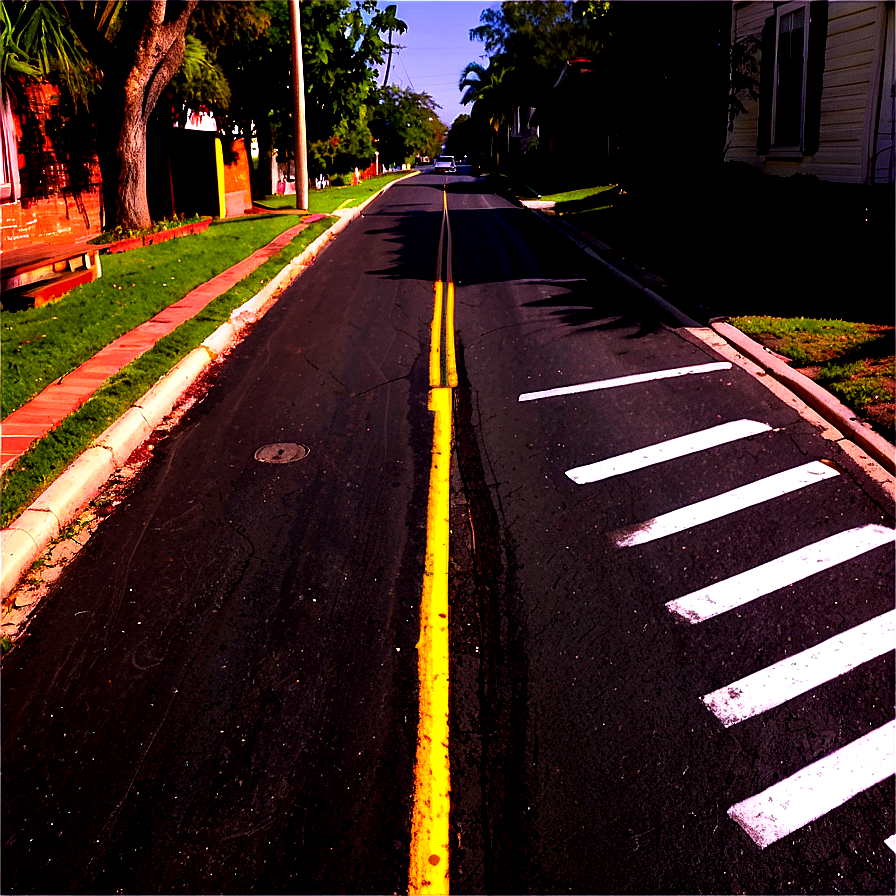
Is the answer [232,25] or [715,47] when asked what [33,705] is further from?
[232,25]

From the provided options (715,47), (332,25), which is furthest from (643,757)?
(332,25)

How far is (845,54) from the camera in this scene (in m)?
13.4

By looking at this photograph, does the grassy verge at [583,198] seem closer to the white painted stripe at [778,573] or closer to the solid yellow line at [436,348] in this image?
the solid yellow line at [436,348]

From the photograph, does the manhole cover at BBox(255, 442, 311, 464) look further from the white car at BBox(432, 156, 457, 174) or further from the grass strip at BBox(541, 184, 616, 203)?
the white car at BBox(432, 156, 457, 174)

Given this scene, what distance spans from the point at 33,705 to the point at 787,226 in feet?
41.1

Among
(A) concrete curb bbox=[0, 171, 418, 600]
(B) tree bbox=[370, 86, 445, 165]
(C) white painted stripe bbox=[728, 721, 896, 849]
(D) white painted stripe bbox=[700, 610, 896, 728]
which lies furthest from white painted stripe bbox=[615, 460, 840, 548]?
(B) tree bbox=[370, 86, 445, 165]

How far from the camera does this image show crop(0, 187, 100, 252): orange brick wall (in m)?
15.9

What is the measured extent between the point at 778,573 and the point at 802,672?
38.4 inches

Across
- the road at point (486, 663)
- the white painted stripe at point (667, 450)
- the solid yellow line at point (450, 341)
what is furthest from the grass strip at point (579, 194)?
the road at point (486, 663)

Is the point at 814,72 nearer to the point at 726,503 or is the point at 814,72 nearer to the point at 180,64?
the point at 726,503

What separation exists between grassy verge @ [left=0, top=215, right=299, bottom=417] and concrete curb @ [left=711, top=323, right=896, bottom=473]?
24.6 ft

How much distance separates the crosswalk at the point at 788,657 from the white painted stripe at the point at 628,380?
4.88 feet

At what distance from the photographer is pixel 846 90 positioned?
1338 cm

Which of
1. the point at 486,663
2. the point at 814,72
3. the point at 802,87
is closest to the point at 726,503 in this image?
the point at 486,663
